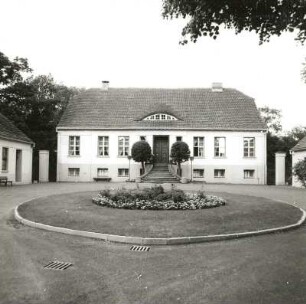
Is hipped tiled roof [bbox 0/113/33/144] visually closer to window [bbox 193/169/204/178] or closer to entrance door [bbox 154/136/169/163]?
entrance door [bbox 154/136/169/163]

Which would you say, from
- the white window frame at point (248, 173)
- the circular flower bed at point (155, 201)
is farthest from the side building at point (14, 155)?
the white window frame at point (248, 173)

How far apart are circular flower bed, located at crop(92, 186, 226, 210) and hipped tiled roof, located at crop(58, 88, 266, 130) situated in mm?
20557

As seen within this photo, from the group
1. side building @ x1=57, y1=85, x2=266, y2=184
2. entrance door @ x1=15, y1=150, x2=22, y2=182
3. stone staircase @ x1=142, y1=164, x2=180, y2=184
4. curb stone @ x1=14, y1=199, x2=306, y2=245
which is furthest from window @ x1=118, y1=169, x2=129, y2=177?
curb stone @ x1=14, y1=199, x2=306, y2=245

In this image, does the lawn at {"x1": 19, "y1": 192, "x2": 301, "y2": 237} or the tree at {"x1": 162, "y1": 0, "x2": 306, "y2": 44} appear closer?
the tree at {"x1": 162, "y1": 0, "x2": 306, "y2": 44}

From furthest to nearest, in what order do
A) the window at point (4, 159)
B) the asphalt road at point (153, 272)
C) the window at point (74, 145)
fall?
1. the window at point (74, 145)
2. the window at point (4, 159)
3. the asphalt road at point (153, 272)

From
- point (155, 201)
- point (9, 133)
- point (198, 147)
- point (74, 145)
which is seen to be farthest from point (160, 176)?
point (155, 201)

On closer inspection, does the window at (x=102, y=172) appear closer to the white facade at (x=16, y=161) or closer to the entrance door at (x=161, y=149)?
the entrance door at (x=161, y=149)

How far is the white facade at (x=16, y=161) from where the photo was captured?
29281mm

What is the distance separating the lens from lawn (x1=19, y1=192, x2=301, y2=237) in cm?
1113

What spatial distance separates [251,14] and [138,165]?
26.8m

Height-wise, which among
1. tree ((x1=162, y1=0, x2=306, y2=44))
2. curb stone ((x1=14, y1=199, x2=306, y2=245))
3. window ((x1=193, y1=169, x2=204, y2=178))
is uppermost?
tree ((x1=162, y1=0, x2=306, y2=44))

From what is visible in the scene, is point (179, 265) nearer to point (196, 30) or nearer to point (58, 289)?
point (58, 289)

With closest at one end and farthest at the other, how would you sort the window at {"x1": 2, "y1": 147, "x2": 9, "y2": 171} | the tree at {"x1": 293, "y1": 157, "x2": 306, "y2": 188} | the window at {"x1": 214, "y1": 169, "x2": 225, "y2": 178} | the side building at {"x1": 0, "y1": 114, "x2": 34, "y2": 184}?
the tree at {"x1": 293, "y1": 157, "x2": 306, "y2": 188} → the side building at {"x1": 0, "y1": 114, "x2": 34, "y2": 184} → the window at {"x1": 2, "y1": 147, "x2": 9, "y2": 171} → the window at {"x1": 214, "y1": 169, "x2": 225, "y2": 178}

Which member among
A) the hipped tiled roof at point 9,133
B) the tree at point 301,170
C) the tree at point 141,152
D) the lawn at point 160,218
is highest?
the hipped tiled roof at point 9,133
